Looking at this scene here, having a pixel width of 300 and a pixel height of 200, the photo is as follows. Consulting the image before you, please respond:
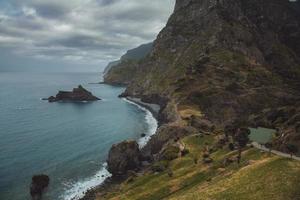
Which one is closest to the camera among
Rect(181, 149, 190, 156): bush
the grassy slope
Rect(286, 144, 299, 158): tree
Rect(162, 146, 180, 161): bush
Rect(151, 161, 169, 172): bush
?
the grassy slope

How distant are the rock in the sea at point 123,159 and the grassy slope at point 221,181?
50.5ft

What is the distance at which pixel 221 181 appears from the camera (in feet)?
250

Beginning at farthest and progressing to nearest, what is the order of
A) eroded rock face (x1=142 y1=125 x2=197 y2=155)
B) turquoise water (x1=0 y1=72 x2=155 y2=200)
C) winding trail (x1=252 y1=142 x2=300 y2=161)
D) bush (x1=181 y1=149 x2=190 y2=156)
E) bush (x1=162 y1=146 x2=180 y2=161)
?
1. eroded rock face (x1=142 y1=125 x2=197 y2=155)
2. bush (x1=181 y1=149 x2=190 y2=156)
3. bush (x1=162 y1=146 x2=180 y2=161)
4. turquoise water (x1=0 y1=72 x2=155 y2=200)
5. winding trail (x1=252 y1=142 x2=300 y2=161)

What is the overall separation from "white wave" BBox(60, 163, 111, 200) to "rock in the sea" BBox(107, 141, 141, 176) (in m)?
3.12

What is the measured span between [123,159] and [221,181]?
163ft

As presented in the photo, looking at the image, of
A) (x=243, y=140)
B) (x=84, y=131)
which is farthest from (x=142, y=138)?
(x=243, y=140)

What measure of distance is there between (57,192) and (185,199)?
147ft

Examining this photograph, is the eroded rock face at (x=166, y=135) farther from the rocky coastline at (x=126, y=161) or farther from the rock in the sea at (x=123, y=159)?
the rock in the sea at (x=123, y=159)

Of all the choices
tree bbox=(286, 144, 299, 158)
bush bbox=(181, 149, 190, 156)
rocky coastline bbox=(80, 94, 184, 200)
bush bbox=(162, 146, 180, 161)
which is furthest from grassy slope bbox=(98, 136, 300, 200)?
rocky coastline bbox=(80, 94, 184, 200)

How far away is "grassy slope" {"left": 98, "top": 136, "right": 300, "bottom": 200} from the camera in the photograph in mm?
67725

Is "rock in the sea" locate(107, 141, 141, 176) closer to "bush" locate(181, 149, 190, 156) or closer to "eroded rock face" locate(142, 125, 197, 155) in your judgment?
"eroded rock face" locate(142, 125, 197, 155)

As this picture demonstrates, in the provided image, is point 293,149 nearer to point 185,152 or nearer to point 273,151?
point 273,151

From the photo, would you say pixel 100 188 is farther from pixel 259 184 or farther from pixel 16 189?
pixel 259 184

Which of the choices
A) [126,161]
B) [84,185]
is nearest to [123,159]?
[126,161]
